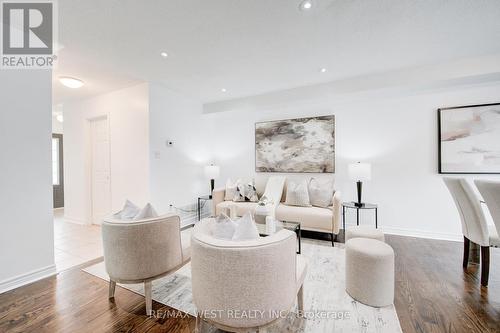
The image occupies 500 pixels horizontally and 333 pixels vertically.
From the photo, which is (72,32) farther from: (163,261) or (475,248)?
(475,248)

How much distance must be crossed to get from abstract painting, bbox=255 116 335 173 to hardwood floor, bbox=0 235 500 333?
6.65 ft

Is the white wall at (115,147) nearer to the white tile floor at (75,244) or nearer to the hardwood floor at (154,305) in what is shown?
the white tile floor at (75,244)

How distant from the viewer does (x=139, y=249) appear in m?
1.58

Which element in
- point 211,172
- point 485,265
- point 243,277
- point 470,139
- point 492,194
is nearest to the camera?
point 243,277

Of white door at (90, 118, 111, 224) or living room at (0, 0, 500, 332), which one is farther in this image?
white door at (90, 118, 111, 224)

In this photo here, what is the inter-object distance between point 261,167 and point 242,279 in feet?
11.0

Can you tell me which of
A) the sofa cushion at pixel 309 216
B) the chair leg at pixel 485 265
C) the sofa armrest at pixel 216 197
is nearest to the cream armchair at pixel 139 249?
the sofa cushion at pixel 309 216

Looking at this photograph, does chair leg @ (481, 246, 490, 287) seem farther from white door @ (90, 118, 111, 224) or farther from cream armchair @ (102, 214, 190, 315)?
white door @ (90, 118, 111, 224)

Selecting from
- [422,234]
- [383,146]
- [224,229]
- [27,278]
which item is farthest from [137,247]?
[422,234]

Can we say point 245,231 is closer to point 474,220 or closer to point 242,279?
point 242,279

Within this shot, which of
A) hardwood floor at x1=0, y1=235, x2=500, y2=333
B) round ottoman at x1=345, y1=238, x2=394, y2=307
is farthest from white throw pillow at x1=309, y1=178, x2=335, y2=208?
round ottoman at x1=345, y1=238, x2=394, y2=307

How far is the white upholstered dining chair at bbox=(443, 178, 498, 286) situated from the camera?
1.93m

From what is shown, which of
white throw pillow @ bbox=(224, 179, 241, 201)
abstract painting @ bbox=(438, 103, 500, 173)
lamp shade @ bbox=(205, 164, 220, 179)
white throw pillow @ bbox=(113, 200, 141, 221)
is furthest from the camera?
lamp shade @ bbox=(205, 164, 220, 179)

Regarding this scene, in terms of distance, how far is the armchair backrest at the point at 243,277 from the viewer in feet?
3.42
